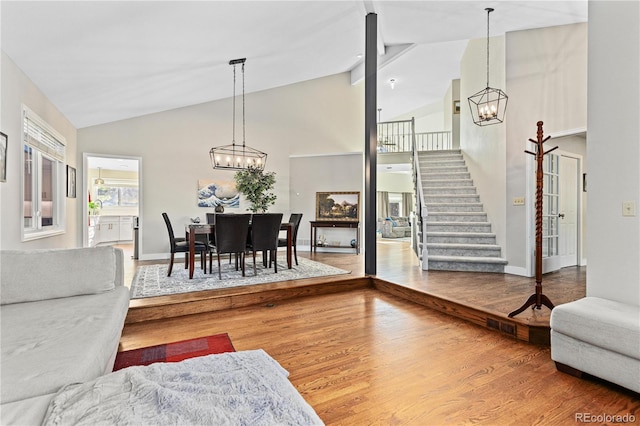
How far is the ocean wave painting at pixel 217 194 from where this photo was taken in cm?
663

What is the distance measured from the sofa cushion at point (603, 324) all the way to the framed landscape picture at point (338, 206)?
17.0 feet

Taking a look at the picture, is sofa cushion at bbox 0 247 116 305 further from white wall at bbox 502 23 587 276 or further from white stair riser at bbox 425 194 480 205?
white stair riser at bbox 425 194 480 205

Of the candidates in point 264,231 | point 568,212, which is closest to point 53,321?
point 264,231

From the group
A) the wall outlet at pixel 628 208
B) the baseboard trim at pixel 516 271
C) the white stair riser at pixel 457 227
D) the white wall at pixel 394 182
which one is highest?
the white wall at pixel 394 182

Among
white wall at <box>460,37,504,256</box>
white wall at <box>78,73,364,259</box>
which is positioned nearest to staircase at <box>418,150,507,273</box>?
white wall at <box>460,37,504,256</box>

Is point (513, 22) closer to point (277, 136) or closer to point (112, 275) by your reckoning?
point (277, 136)

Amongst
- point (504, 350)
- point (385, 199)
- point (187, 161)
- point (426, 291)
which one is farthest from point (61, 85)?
point (385, 199)

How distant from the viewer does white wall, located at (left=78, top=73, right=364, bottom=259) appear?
6.10 metres

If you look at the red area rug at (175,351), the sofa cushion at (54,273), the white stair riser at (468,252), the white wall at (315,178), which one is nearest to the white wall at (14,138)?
the sofa cushion at (54,273)

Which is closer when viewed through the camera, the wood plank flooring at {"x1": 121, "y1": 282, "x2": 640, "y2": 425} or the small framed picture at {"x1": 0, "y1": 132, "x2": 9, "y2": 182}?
the wood plank flooring at {"x1": 121, "y1": 282, "x2": 640, "y2": 425}

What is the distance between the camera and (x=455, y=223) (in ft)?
17.9

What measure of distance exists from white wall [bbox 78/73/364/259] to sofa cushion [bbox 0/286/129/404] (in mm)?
4355

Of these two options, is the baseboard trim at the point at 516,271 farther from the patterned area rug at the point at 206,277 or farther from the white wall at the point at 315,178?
the white wall at the point at 315,178

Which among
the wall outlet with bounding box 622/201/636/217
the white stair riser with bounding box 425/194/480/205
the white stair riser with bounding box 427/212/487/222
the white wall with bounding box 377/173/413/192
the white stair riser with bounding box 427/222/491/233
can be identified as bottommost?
the white stair riser with bounding box 427/222/491/233
